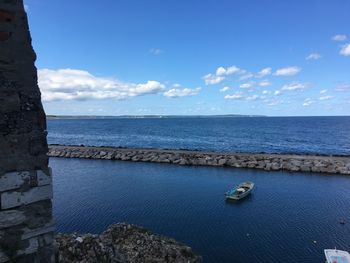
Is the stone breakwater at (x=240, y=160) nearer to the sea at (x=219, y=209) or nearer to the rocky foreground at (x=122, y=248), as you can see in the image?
the sea at (x=219, y=209)

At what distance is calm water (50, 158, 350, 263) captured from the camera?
2248 cm

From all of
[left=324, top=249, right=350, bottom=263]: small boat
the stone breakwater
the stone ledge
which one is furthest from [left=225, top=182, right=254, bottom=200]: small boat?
the stone ledge

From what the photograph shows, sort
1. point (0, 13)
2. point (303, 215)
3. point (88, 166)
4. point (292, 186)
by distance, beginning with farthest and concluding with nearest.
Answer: point (88, 166) < point (292, 186) < point (303, 215) < point (0, 13)

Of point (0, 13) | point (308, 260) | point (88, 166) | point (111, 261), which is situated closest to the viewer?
point (0, 13)

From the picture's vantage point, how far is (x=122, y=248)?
14508 mm

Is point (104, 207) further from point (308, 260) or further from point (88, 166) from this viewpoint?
point (88, 166)

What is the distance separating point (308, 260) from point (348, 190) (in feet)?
65.3

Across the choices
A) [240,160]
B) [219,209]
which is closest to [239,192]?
[219,209]

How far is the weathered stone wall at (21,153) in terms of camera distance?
242 inches

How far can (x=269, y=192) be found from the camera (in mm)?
35719

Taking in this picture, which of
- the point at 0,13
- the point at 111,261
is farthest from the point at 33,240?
the point at 111,261

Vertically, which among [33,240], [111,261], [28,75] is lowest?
[111,261]

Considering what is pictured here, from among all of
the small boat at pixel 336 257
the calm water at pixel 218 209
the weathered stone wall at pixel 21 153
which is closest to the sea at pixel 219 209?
the calm water at pixel 218 209

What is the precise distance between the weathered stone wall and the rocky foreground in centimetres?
451
